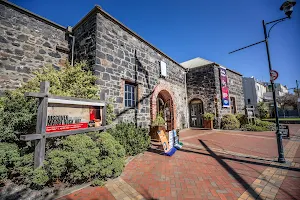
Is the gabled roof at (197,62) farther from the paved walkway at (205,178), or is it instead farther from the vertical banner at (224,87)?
the paved walkway at (205,178)

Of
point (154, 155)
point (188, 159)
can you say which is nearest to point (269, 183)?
point (188, 159)

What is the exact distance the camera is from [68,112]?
330cm

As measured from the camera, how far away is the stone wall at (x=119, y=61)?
549 centimetres

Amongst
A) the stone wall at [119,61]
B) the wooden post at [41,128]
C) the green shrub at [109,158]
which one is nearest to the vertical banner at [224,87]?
the stone wall at [119,61]

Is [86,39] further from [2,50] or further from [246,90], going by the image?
[246,90]

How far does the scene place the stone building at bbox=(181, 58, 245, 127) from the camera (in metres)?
11.6

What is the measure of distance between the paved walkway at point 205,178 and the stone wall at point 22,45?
17.6ft

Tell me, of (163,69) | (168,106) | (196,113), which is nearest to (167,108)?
(168,106)

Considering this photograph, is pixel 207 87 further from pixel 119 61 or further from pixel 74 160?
pixel 74 160

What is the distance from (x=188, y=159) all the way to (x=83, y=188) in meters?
2.98

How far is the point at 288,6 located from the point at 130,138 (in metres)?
6.27

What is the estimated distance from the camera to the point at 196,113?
1265 cm

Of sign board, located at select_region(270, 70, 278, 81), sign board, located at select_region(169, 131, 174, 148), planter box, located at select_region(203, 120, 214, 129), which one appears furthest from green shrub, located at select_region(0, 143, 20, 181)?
planter box, located at select_region(203, 120, 214, 129)

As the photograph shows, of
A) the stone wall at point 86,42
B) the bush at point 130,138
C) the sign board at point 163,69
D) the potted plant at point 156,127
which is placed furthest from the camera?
the sign board at point 163,69
